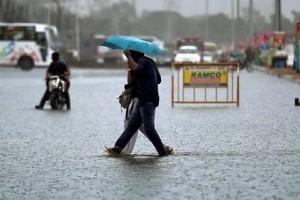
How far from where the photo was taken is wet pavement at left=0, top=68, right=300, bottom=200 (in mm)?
10070

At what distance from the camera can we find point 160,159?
12.8m

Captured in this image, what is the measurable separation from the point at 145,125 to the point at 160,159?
53 centimetres

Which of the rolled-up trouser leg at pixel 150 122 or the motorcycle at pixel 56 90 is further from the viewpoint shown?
the motorcycle at pixel 56 90

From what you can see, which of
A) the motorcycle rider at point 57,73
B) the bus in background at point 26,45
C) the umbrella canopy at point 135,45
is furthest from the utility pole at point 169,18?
the umbrella canopy at point 135,45

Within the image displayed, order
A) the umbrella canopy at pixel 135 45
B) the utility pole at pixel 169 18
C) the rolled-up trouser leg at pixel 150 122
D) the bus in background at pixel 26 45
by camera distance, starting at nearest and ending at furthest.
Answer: the umbrella canopy at pixel 135 45
the rolled-up trouser leg at pixel 150 122
the bus in background at pixel 26 45
the utility pole at pixel 169 18

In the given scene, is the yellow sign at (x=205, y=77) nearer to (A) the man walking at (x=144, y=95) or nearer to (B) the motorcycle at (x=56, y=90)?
(B) the motorcycle at (x=56, y=90)

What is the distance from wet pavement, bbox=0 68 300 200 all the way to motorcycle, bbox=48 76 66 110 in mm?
A: 1186

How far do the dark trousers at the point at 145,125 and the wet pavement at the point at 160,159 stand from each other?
233 millimetres

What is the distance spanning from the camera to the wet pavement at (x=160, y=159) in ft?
33.0

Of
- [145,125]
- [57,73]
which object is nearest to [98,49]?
[57,73]

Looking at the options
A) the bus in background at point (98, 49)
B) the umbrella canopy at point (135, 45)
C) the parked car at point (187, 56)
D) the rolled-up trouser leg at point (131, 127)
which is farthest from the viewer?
the bus in background at point (98, 49)

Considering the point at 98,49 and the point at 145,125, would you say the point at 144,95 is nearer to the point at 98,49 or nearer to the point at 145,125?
the point at 145,125

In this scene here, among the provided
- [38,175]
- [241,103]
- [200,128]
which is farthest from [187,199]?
[241,103]

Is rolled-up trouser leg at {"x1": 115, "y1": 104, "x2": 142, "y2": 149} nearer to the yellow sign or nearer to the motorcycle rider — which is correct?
the motorcycle rider
